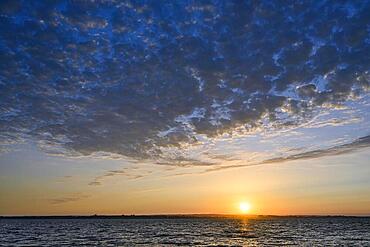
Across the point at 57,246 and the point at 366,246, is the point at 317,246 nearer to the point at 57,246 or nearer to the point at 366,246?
the point at 366,246

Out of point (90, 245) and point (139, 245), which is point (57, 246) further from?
point (139, 245)

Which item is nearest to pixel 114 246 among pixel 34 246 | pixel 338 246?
pixel 34 246

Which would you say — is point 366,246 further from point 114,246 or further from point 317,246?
point 114,246

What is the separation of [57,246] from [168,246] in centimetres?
1721

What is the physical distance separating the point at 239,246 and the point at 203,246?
5457mm

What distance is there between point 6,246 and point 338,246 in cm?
5069

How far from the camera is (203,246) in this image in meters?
57.1

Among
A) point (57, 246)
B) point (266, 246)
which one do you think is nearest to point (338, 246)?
point (266, 246)

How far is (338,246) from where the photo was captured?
5744 centimetres

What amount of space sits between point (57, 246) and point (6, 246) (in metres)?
7.46

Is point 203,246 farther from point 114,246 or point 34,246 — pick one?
point 34,246

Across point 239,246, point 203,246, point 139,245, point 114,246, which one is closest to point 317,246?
point 239,246

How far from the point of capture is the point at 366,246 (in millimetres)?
56375

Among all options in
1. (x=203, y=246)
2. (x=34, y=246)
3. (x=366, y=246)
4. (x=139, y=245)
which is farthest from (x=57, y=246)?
(x=366, y=246)
